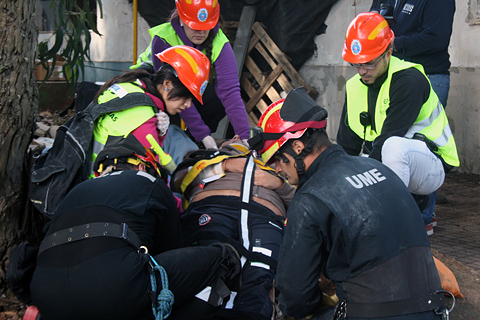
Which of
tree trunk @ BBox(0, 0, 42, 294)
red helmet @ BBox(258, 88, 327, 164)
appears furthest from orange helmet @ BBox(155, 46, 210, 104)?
red helmet @ BBox(258, 88, 327, 164)

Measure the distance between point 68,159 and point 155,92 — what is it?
0.69m

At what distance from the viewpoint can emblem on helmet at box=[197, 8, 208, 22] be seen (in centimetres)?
402

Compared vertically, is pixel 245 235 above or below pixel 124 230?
below

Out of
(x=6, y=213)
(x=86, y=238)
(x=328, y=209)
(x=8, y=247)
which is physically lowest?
(x=8, y=247)

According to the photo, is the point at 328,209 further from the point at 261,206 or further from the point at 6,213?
the point at 6,213

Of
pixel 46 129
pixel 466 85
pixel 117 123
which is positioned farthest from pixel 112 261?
pixel 466 85

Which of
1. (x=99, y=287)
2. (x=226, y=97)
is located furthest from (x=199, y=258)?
(x=226, y=97)

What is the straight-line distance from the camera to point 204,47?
420cm

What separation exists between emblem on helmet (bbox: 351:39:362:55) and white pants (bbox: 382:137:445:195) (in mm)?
647

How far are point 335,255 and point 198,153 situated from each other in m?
1.98

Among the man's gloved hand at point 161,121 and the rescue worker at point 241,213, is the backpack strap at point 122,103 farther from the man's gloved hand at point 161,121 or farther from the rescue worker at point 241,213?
the rescue worker at point 241,213

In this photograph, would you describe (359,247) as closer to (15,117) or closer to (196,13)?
(15,117)

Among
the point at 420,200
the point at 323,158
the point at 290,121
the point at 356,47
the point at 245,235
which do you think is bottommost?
the point at 245,235

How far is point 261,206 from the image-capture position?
325 centimetres
